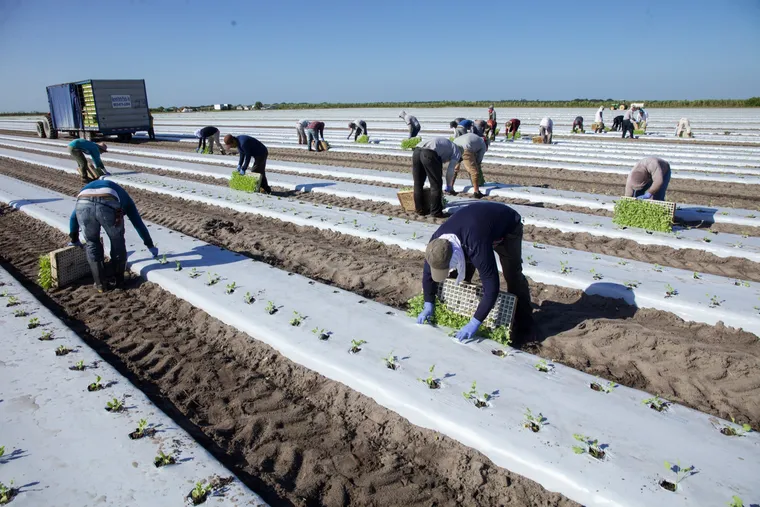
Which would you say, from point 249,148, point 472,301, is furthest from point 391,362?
point 249,148

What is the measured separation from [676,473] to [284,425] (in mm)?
2403

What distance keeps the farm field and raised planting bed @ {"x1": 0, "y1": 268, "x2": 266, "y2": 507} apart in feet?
0.84

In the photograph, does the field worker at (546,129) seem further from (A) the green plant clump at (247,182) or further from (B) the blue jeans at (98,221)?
(B) the blue jeans at (98,221)

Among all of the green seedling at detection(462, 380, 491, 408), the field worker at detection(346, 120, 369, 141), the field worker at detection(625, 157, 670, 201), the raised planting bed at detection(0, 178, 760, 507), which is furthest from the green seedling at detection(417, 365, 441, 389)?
the field worker at detection(346, 120, 369, 141)

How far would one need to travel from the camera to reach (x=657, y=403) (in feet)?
10.6

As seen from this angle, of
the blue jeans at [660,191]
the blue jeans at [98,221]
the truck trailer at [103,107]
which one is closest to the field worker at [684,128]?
the blue jeans at [660,191]

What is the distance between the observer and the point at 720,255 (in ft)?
20.4

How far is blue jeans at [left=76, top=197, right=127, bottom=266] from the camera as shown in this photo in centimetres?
535

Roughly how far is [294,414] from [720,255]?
579 centimetres

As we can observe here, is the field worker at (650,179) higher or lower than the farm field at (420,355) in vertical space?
higher

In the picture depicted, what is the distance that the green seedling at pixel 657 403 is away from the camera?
127 inches

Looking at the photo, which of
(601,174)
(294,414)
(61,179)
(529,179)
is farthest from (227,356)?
(61,179)

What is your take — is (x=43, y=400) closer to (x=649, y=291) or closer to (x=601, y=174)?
(x=649, y=291)

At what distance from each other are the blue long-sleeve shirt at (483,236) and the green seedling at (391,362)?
0.72 m
